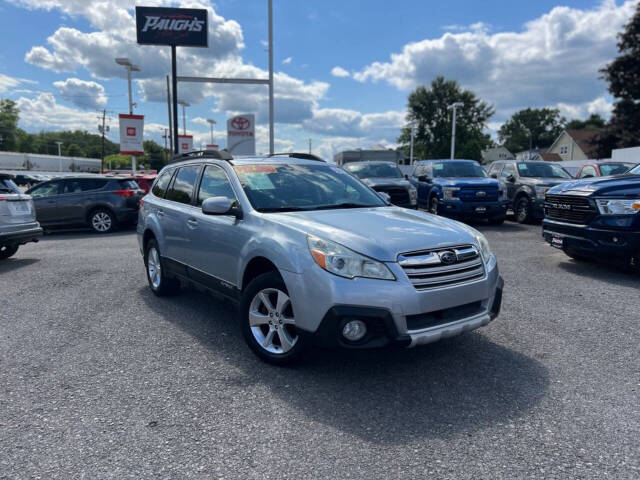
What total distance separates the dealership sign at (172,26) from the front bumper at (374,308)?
70.8ft

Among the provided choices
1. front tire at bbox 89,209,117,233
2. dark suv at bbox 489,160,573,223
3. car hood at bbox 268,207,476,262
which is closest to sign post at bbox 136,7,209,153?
front tire at bbox 89,209,117,233

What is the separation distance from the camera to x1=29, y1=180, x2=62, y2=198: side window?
12.8 m

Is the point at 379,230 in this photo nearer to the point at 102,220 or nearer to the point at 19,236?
the point at 19,236

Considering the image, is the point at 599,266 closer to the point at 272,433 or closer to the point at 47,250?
the point at 272,433

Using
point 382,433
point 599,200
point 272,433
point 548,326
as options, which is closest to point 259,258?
point 272,433

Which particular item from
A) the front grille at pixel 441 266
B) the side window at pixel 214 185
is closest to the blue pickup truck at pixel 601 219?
the front grille at pixel 441 266

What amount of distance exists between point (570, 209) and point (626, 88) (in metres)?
35.9

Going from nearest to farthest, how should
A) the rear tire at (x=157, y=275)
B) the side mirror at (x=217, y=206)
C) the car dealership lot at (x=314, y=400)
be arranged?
the car dealership lot at (x=314, y=400)
the side mirror at (x=217, y=206)
the rear tire at (x=157, y=275)

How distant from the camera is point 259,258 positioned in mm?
3830

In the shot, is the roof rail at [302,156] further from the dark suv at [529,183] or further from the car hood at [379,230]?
the dark suv at [529,183]

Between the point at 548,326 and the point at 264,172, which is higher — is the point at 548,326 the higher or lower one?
the lower one

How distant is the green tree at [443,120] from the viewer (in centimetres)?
6075

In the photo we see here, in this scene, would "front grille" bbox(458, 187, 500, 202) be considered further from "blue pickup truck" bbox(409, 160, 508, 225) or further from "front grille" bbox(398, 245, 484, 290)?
"front grille" bbox(398, 245, 484, 290)

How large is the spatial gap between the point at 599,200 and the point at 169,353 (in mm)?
6088
